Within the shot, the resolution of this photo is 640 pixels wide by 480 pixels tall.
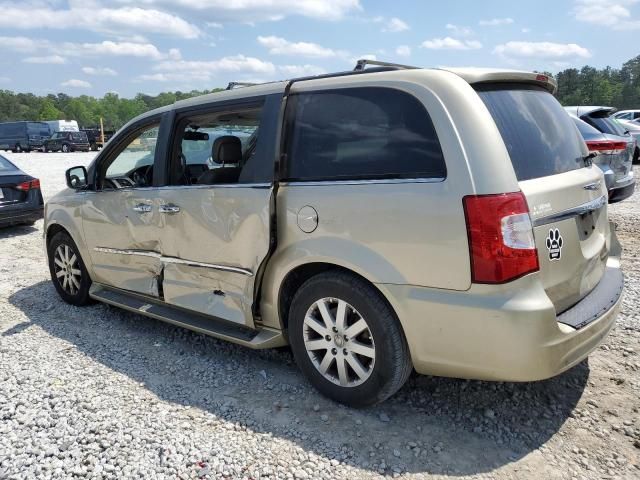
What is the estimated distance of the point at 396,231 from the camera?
2699mm

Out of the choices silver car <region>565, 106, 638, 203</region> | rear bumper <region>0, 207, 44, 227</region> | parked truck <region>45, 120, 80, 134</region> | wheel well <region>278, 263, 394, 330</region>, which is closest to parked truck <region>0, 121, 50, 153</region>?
parked truck <region>45, 120, 80, 134</region>

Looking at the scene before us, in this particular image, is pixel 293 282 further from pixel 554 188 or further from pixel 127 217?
pixel 127 217

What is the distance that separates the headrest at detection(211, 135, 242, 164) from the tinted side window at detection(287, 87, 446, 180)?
2.38 feet

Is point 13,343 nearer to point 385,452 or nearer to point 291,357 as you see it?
point 291,357

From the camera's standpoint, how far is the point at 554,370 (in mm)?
2582

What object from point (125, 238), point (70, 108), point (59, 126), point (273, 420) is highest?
point (70, 108)

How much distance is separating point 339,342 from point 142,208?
6.72 ft

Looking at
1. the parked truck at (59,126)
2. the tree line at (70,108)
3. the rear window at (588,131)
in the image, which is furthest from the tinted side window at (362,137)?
the tree line at (70,108)

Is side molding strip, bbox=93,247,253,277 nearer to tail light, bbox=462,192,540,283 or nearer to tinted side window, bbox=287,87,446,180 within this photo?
tinted side window, bbox=287,87,446,180

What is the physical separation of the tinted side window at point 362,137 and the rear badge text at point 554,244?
2.10 feet

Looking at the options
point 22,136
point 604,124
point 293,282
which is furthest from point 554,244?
point 22,136

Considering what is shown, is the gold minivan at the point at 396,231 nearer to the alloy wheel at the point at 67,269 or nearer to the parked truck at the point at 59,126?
the alloy wheel at the point at 67,269

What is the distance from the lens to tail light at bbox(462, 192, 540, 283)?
2465 mm

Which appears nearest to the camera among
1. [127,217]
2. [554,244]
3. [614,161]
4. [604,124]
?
[554,244]
